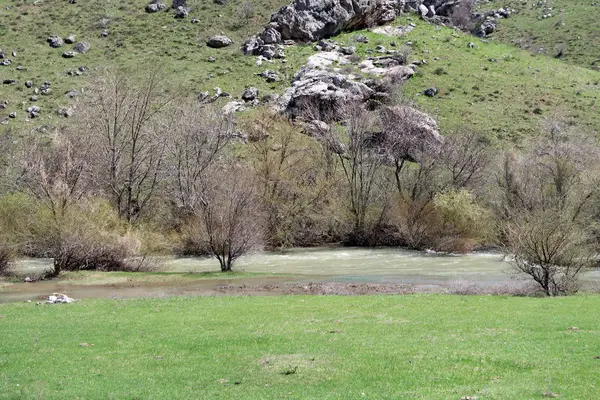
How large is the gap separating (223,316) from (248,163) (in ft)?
114

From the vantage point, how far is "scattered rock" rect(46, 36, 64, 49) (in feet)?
279

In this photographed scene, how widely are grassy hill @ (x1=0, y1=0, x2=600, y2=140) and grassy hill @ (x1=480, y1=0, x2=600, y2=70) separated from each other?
45.3 ft

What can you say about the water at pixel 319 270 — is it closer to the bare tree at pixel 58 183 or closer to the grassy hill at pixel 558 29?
the bare tree at pixel 58 183

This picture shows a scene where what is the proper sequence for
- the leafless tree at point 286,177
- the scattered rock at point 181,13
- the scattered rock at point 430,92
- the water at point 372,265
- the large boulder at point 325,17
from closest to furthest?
the water at point 372,265
the leafless tree at point 286,177
the scattered rock at point 430,92
the large boulder at point 325,17
the scattered rock at point 181,13

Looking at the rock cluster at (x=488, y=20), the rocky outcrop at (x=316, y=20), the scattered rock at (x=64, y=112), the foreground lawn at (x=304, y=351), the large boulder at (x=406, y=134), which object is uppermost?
the rock cluster at (x=488, y=20)

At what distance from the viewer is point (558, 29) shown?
112688 mm

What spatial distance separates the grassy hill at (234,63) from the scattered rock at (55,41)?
2.43ft

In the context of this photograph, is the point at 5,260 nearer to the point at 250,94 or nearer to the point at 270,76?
the point at 250,94

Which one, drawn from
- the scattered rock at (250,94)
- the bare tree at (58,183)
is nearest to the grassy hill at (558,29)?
the scattered rock at (250,94)

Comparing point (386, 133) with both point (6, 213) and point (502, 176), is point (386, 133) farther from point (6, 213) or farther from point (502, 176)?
point (6, 213)

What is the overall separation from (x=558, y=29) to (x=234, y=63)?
66937 millimetres

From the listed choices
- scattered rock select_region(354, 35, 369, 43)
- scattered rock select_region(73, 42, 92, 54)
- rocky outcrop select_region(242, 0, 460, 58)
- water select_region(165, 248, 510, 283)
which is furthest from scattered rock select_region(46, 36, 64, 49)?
water select_region(165, 248, 510, 283)

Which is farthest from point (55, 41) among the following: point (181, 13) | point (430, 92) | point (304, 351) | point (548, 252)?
point (304, 351)

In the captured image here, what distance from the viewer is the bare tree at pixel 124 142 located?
148 feet
